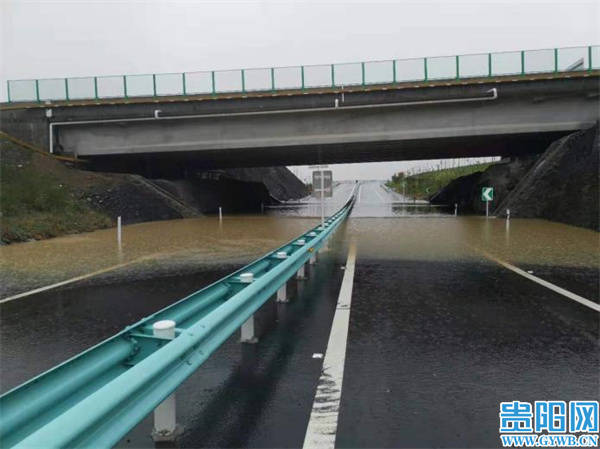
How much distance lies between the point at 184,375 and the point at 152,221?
80.5ft

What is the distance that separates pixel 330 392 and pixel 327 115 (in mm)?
26186

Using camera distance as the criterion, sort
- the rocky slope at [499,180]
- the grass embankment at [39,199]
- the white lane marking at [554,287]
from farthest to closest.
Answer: the rocky slope at [499,180]
the grass embankment at [39,199]
the white lane marking at [554,287]

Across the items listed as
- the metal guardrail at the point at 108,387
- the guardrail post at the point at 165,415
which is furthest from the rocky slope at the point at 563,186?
the guardrail post at the point at 165,415

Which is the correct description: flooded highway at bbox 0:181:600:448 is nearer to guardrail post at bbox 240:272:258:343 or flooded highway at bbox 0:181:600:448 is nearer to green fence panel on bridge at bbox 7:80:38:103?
guardrail post at bbox 240:272:258:343

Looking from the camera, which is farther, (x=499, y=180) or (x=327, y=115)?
(x=499, y=180)

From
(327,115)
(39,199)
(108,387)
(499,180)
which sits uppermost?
(327,115)

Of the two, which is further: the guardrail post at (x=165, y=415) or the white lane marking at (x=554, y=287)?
the white lane marking at (x=554, y=287)

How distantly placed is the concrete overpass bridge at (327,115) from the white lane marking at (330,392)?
76.0 ft

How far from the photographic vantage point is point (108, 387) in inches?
92.4

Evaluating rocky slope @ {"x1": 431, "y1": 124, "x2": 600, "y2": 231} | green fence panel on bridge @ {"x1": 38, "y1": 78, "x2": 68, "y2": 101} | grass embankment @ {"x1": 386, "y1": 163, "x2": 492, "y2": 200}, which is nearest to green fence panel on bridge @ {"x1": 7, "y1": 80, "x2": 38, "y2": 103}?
green fence panel on bridge @ {"x1": 38, "y1": 78, "x2": 68, "y2": 101}

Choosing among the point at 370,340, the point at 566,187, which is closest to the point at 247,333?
the point at 370,340

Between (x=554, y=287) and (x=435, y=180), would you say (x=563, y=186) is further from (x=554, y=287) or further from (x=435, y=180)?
(x=435, y=180)

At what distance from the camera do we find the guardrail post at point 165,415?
3.21 m

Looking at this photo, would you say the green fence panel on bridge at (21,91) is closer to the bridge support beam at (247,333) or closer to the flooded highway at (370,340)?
the flooded highway at (370,340)
